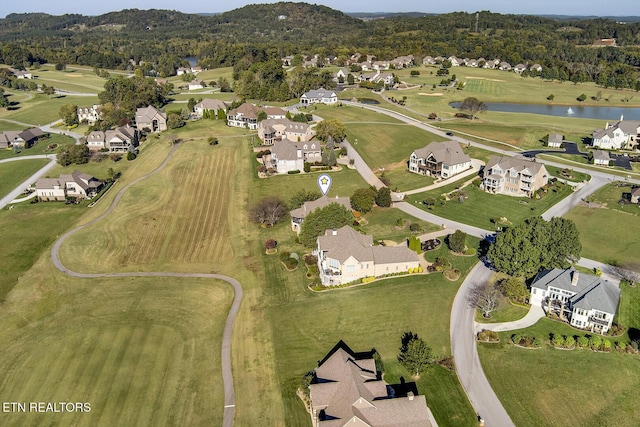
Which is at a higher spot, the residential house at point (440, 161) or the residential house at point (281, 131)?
the residential house at point (281, 131)

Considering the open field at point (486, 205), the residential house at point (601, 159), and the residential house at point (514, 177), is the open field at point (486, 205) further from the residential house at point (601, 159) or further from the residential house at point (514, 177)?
the residential house at point (601, 159)

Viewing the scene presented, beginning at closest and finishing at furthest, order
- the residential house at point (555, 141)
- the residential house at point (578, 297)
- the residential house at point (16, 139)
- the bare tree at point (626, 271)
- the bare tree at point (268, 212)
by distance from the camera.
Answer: the residential house at point (578, 297)
the bare tree at point (626, 271)
the bare tree at point (268, 212)
the residential house at point (555, 141)
the residential house at point (16, 139)

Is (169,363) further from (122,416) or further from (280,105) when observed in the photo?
(280,105)

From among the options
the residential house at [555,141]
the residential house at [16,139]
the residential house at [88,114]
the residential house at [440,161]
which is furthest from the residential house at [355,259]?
the residential house at [88,114]

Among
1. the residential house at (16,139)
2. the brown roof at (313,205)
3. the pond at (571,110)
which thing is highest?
the residential house at (16,139)

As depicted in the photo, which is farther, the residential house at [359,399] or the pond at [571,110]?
the pond at [571,110]

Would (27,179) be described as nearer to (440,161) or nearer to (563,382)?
(440,161)

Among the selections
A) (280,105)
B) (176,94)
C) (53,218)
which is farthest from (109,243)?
(176,94)
